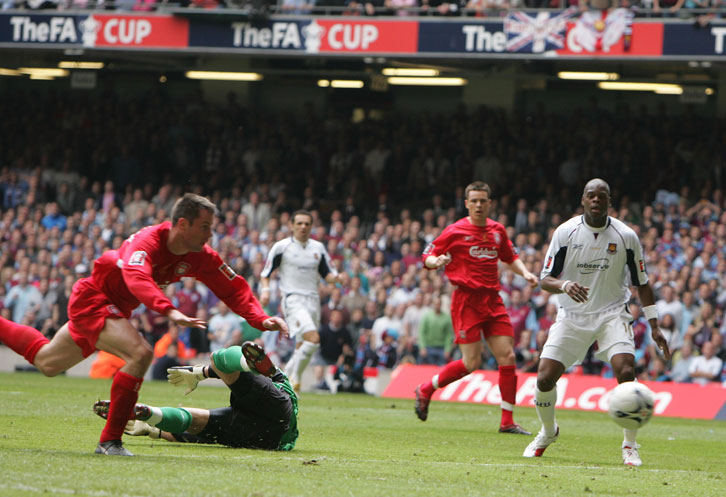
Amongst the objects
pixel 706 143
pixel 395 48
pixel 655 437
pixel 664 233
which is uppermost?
pixel 395 48

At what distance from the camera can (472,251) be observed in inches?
532

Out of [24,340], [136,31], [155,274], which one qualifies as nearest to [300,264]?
[155,274]

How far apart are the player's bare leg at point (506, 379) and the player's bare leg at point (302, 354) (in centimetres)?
397

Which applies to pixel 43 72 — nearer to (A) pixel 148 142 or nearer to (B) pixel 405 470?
(A) pixel 148 142

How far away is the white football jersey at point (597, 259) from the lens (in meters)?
10.1

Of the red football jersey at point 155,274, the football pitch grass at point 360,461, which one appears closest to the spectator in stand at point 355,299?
the football pitch grass at point 360,461

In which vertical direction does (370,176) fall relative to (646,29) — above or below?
below

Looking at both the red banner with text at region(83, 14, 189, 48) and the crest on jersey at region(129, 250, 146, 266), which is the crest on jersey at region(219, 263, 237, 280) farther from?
the red banner with text at region(83, 14, 189, 48)

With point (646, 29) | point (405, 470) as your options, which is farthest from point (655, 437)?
point (646, 29)

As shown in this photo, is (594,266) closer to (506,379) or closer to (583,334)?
(583,334)

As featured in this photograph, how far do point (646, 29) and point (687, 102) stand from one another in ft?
16.7

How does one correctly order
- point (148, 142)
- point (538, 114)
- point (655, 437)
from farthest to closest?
point (148, 142)
point (538, 114)
point (655, 437)

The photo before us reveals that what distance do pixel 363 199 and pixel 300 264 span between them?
1007cm

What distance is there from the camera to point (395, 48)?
81.7 feet
